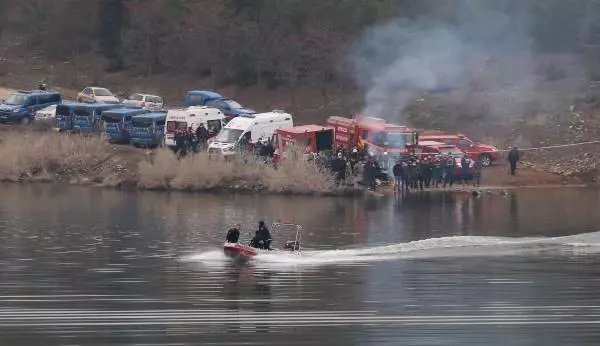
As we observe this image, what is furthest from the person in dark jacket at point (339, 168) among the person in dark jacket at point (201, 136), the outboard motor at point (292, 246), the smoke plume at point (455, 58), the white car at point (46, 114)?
the outboard motor at point (292, 246)

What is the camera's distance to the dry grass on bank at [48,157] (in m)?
59.9

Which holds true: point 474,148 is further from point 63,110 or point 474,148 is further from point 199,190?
point 63,110

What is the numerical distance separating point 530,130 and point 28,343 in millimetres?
44685

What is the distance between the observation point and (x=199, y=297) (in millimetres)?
30062

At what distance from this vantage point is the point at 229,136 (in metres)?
59.4

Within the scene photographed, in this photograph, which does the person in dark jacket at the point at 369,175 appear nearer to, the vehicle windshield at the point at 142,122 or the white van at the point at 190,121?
the white van at the point at 190,121

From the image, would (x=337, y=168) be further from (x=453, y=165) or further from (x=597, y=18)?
(x=597, y=18)

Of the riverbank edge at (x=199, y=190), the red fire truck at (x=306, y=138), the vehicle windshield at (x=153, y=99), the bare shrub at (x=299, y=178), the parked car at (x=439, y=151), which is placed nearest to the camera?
the bare shrub at (x=299, y=178)

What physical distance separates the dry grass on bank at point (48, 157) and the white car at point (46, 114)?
587 cm

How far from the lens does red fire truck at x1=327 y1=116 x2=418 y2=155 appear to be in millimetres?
57812

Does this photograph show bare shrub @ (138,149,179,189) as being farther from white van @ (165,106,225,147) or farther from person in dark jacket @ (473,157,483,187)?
person in dark jacket @ (473,157,483,187)

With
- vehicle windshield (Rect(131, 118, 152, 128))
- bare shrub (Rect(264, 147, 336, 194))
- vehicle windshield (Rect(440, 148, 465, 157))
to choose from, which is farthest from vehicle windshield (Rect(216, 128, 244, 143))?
vehicle windshield (Rect(440, 148, 465, 157))

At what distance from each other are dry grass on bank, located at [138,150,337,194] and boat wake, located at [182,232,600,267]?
16.3 meters

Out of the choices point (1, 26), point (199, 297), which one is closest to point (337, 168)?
point (199, 297)
